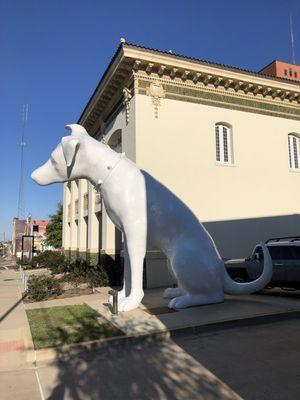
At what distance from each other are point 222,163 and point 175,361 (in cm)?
1206

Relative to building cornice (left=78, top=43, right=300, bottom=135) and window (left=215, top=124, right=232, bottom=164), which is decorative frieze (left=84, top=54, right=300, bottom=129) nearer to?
building cornice (left=78, top=43, right=300, bottom=135)

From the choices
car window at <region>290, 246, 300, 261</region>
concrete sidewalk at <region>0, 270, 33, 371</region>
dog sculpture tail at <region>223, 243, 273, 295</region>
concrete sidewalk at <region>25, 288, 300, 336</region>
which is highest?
car window at <region>290, 246, 300, 261</region>

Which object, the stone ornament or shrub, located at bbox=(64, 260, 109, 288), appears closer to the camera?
shrub, located at bbox=(64, 260, 109, 288)

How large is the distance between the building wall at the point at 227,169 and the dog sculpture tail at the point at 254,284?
6932mm

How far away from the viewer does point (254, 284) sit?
8430mm

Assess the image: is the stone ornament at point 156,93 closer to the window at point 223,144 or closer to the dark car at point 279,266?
the window at point 223,144

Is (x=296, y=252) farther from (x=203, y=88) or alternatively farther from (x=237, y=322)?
(x=203, y=88)

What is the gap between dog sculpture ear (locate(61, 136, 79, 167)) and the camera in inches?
323

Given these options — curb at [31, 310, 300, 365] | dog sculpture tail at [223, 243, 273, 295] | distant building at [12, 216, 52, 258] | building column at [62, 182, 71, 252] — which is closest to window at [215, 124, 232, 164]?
dog sculpture tail at [223, 243, 273, 295]

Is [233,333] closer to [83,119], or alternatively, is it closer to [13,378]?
[13,378]

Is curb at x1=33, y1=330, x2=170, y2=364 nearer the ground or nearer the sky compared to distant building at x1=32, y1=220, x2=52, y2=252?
nearer the ground

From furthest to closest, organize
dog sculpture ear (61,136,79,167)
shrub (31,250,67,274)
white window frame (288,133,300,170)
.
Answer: shrub (31,250,67,274) → white window frame (288,133,300,170) → dog sculpture ear (61,136,79,167)

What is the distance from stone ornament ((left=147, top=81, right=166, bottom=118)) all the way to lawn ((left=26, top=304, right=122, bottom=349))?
28.5 ft

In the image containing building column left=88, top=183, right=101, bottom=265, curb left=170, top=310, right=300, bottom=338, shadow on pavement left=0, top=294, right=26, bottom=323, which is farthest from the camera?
building column left=88, top=183, right=101, bottom=265
